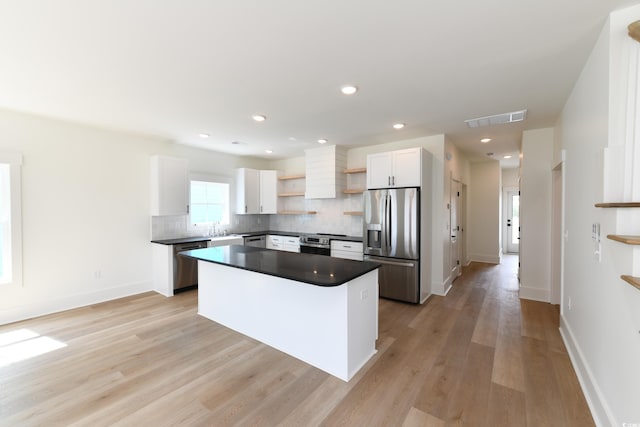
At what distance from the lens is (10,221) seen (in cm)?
337

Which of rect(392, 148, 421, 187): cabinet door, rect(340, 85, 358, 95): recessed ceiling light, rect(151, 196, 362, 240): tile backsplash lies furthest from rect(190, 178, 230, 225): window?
rect(340, 85, 358, 95): recessed ceiling light

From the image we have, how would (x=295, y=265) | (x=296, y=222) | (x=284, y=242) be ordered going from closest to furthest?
(x=295, y=265)
(x=284, y=242)
(x=296, y=222)

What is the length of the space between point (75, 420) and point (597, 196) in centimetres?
395

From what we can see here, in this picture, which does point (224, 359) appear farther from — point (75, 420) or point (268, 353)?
point (75, 420)

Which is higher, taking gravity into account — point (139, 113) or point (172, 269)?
point (139, 113)

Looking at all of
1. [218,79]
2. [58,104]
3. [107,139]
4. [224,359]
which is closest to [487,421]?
[224,359]

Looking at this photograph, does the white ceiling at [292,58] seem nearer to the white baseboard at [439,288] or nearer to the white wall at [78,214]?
the white wall at [78,214]

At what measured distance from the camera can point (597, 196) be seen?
1.93 metres

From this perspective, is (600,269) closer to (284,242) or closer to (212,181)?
(284,242)

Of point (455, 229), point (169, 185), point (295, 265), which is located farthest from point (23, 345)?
point (455, 229)

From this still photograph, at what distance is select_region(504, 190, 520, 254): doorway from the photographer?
844 cm

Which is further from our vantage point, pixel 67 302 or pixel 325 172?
pixel 325 172

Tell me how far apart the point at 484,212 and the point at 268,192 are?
18.5 ft

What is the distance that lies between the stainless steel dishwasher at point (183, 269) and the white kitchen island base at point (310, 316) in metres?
1.65
